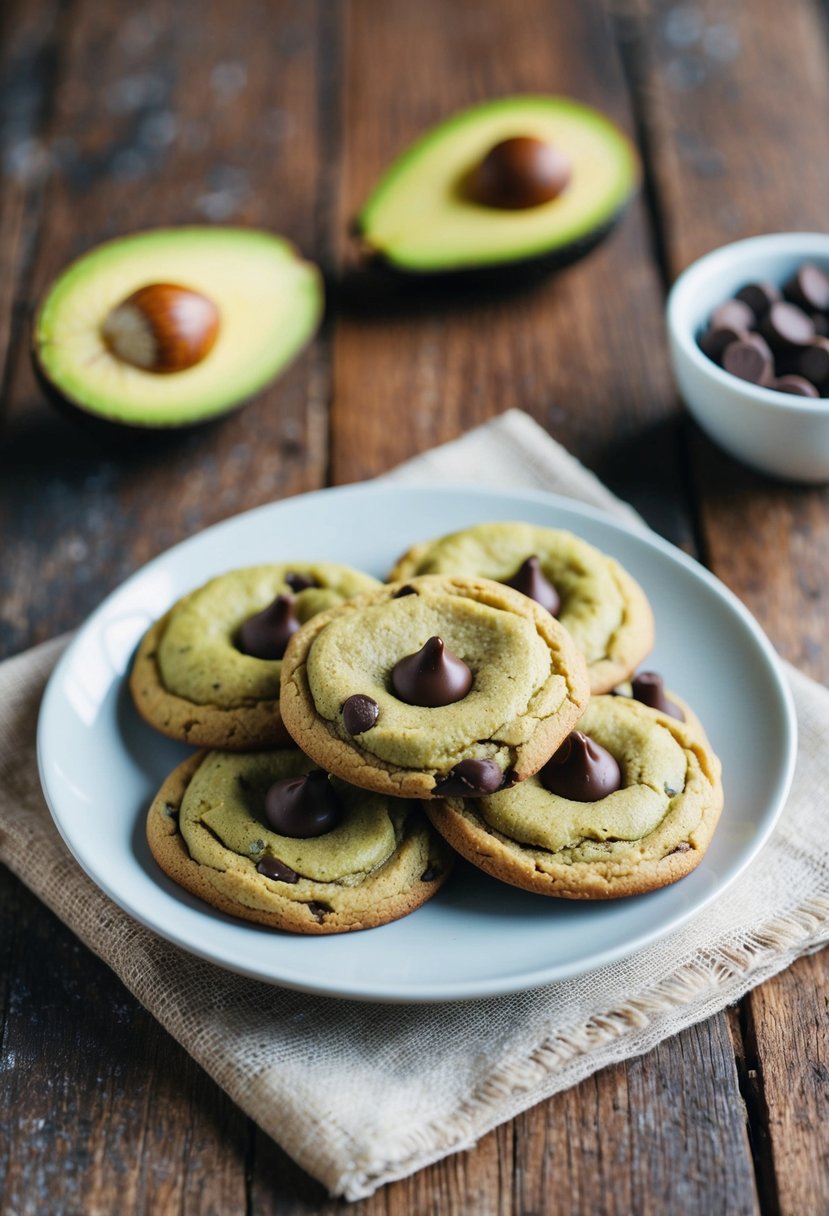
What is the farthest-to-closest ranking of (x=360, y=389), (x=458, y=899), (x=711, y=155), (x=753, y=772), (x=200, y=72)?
(x=200, y=72)
(x=711, y=155)
(x=360, y=389)
(x=753, y=772)
(x=458, y=899)

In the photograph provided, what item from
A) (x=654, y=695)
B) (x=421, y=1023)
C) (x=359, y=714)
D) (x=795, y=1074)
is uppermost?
(x=359, y=714)

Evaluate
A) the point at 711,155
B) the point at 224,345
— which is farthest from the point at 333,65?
the point at 224,345

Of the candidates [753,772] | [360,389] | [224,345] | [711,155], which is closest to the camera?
[753,772]

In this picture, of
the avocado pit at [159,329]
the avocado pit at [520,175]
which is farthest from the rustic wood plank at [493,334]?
the avocado pit at [159,329]

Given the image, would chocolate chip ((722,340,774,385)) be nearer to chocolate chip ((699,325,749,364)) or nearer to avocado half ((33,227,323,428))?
chocolate chip ((699,325,749,364))

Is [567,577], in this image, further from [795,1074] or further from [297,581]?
[795,1074]

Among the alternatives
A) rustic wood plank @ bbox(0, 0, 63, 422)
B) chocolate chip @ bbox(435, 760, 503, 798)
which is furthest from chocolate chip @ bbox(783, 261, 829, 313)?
rustic wood plank @ bbox(0, 0, 63, 422)

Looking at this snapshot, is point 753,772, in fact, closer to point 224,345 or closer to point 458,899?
point 458,899

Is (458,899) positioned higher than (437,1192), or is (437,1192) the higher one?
(458,899)

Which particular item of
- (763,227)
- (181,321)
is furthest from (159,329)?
(763,227)
